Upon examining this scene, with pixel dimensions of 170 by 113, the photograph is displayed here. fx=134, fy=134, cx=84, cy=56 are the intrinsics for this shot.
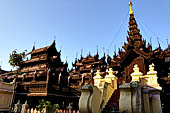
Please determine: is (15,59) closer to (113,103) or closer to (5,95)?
(5,95)

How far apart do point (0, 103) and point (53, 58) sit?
1738 centimetres

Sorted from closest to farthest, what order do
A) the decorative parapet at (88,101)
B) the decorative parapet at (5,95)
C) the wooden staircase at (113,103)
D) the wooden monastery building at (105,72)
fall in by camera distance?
the decorative parapet at (88,101)
the wooden staircase at (113,103)
the wooden monastery building at (105,72)
the decorative parapet at (5,95)

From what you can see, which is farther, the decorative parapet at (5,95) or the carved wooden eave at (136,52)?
the decorative parapet at (5,95)

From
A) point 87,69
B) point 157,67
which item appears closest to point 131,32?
point 157,67

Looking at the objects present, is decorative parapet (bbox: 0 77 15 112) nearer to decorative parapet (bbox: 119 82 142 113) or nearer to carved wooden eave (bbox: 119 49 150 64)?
carved wooden eave (bbox: 119 49 150 64)

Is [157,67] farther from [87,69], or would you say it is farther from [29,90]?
[29,90]

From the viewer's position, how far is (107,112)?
7.89 m

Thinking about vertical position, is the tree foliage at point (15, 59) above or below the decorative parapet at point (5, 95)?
above

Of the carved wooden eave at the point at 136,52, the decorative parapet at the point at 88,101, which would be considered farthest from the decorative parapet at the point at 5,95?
the carved wooden eave at the point at 136,52

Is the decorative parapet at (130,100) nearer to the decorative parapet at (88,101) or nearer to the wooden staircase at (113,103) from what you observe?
the decorative parapet at (88,101)

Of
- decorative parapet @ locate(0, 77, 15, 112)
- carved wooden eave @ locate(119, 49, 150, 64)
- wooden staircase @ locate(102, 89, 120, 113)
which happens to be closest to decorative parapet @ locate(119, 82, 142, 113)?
wooden staircase @ locate(102, 89, 120, 113)

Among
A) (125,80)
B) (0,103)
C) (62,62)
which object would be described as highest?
(62,62)

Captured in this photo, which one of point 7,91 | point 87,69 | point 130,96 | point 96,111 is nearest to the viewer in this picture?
point 130,96

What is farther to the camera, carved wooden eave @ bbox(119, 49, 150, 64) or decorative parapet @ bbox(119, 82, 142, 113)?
carved wooden eave @ bbox(119, 49, 150, 64)
